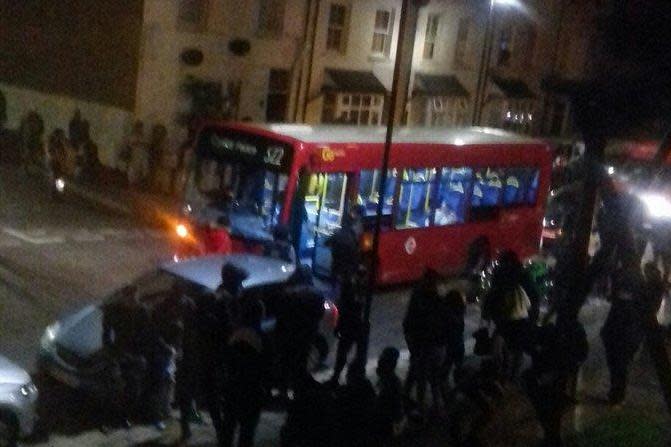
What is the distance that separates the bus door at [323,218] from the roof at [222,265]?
359 centimetres

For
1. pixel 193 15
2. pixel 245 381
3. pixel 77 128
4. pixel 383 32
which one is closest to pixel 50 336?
pixel 245 381

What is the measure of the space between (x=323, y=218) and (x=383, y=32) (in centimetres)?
1601

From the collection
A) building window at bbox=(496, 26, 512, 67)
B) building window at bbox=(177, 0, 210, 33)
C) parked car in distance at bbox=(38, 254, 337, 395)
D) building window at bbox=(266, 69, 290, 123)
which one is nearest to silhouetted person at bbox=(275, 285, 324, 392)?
parked car in distance at bbox=(38, 254, 337, 395)

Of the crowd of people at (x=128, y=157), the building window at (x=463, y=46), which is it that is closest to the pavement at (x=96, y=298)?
the crowd of people at (x=128, y=157)

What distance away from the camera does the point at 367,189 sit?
1562cm

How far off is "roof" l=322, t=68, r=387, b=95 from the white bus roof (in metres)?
8.27

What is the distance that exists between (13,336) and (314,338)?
4.18 m

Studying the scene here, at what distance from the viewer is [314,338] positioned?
9336 millimetres

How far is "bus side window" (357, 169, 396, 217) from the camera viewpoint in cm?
1538

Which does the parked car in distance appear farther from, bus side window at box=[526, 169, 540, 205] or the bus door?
bus side window at box=[526, 169, 540, 205]

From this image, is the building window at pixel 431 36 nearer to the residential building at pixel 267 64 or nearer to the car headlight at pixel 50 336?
the residential building at pixel 267 64

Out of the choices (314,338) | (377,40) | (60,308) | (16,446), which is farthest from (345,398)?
(377,40)

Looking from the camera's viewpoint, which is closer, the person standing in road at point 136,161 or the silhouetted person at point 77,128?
the person standing in road at point 136,161

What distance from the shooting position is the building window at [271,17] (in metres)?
26.1
